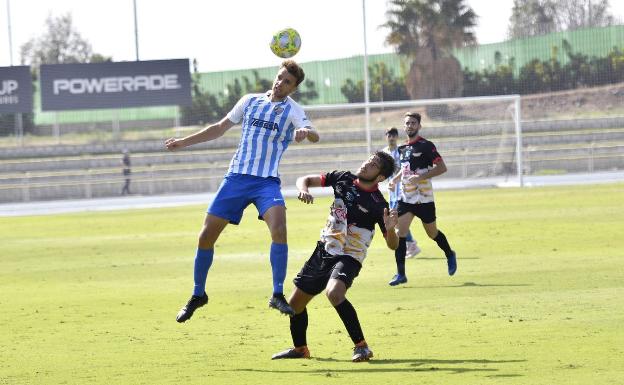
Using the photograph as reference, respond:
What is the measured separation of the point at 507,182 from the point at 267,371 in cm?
3427

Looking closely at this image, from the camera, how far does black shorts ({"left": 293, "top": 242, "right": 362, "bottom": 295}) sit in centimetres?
980

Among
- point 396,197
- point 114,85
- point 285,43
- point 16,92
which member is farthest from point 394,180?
point 16,92

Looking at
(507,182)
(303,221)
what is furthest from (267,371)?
(507,182)

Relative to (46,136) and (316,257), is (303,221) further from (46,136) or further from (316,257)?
(46,136)

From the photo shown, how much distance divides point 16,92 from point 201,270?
4541cm

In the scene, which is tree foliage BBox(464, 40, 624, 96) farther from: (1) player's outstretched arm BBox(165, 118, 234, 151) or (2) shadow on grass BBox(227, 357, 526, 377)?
(2) shadow on grass BBox(227, 357, 526, 377)

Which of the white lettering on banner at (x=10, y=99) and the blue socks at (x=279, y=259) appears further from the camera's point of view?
the white lettering on banner at (x=10, y=99)

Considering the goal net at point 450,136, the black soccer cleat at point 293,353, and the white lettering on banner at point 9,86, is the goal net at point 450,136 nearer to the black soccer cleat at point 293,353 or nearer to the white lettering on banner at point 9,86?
the white lettering on banner at point 9,86

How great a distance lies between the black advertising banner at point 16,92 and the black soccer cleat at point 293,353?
46.3 m

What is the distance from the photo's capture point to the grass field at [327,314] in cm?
927

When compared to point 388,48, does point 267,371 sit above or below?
below

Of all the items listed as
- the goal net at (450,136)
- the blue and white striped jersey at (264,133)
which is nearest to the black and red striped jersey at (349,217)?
the blue and white striped jersey at (264,133)

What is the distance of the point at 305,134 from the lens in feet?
34.4

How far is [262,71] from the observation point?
54.3 m
